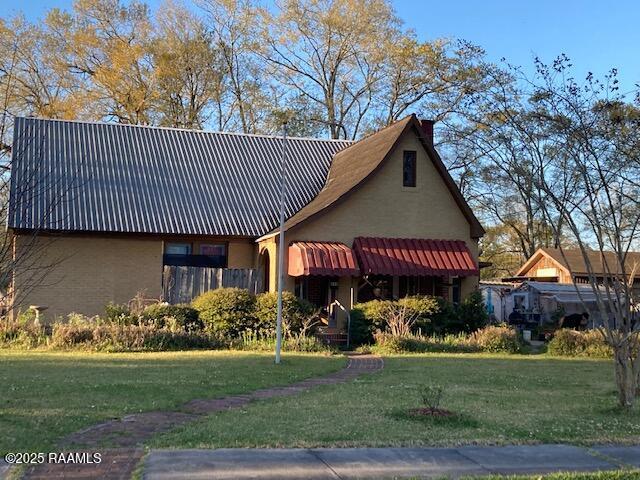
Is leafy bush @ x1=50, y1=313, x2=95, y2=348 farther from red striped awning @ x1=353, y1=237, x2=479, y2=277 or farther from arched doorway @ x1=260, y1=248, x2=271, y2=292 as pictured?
red striped awning @ x1=353, y1=237, x2=479, y2=277

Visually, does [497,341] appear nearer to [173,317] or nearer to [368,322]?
[368,322]

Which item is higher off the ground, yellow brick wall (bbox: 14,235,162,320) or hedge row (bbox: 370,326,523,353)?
yellow brick wall (bbox: 14,235,162,320)

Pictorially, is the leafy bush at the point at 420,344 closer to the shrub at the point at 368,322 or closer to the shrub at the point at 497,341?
the shrub at the point at 497,341

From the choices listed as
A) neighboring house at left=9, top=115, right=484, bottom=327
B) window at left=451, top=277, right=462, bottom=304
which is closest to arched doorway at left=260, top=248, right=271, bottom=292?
neighboring house at left=9, top=115, right=484, bottom=327

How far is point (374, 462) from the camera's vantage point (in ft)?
24.5

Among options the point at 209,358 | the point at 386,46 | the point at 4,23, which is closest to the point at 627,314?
the point at 209,358

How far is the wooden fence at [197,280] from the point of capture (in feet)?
77.2

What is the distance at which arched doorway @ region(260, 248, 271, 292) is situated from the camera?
25.7 m

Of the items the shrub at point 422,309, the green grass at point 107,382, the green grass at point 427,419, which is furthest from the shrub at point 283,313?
the green grass at point 427,419

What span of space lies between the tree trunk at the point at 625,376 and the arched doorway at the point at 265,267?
15321 mm

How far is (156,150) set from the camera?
29.0 meters

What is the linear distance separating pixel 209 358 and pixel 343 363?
10.6 ft

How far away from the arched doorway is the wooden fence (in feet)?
5.29

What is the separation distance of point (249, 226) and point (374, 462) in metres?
19.1
